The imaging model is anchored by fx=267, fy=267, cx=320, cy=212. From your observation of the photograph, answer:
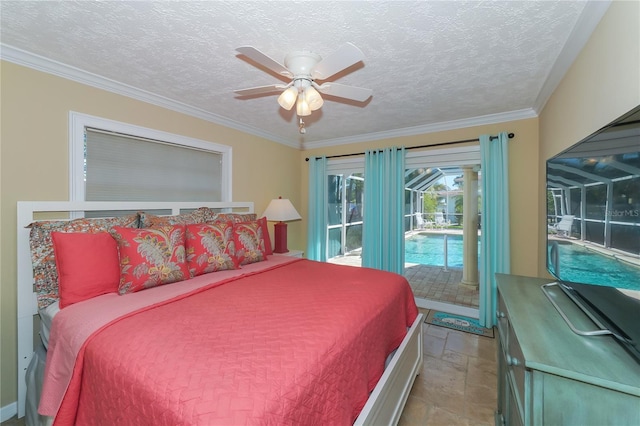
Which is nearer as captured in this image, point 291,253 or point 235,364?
point 235,364

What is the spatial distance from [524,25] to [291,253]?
3177mm

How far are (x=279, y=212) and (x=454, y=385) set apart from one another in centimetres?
254

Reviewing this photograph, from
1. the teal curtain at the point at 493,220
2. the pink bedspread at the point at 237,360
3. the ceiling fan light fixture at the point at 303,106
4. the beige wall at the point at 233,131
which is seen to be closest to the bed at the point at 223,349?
the pink bedspread at the point at 237,360

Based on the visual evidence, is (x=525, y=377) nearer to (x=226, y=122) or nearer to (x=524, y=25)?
(x=524, y=25)

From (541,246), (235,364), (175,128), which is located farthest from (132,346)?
(541,246)

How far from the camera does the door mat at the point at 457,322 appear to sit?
9.78 feet

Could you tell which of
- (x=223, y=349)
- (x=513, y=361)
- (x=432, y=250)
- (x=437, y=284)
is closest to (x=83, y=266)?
(x=223, y=349)

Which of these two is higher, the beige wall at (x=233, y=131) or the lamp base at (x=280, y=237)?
the beige wall at (x=233, y=131)

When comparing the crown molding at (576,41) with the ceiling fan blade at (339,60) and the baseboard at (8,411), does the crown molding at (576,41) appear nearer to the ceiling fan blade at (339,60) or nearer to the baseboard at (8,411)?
the ceiling fan blade at (339,60)

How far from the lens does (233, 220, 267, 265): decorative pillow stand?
2515 mm

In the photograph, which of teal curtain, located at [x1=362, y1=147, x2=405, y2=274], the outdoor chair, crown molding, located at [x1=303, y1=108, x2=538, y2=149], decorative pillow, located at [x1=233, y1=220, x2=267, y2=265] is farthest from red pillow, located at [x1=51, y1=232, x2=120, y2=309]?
crown molding, located at [x1=303, y1=108, x2=538, y2=149]

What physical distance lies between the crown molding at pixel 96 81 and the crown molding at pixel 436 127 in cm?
158

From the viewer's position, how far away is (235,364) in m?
0.98

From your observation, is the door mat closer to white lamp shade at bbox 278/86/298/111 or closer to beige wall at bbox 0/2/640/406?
beige wall at bbox 0/2/640/406
